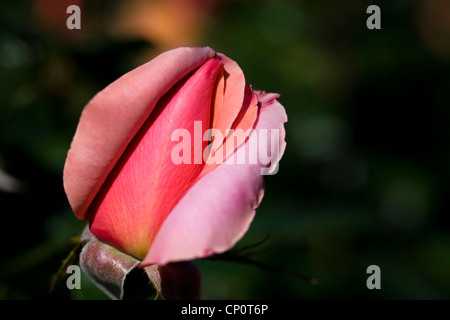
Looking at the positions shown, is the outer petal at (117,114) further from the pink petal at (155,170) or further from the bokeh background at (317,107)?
the bokeh background at (317,107)

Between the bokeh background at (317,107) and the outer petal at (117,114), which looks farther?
the bokeh background at (317,107)

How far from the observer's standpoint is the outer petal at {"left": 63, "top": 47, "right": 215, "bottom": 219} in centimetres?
51

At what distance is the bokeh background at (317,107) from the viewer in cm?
109

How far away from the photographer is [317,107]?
1778 mm

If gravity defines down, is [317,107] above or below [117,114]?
below

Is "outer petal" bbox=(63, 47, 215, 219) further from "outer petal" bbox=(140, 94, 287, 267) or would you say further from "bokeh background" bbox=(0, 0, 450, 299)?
"bokeh background" bbox=(0, 0, 450, 299)

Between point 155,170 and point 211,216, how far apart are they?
10 cm

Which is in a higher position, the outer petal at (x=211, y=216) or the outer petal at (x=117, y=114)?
the outer petal at (x=117, y=114)

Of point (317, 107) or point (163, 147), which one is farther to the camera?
point (317, 107)

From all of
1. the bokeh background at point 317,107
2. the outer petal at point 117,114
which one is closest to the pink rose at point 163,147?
the outer petal at point 117,114

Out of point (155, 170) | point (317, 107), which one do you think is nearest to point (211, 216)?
point (155, 170)

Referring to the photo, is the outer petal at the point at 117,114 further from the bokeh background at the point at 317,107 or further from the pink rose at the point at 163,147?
the bokeh background at the point at 317,107

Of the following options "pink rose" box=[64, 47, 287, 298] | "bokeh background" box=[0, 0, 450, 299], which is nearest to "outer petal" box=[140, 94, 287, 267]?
"pink rose" box=[64, 47, 287, 298]

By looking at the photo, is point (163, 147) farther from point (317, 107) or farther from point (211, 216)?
point (317, 107)
